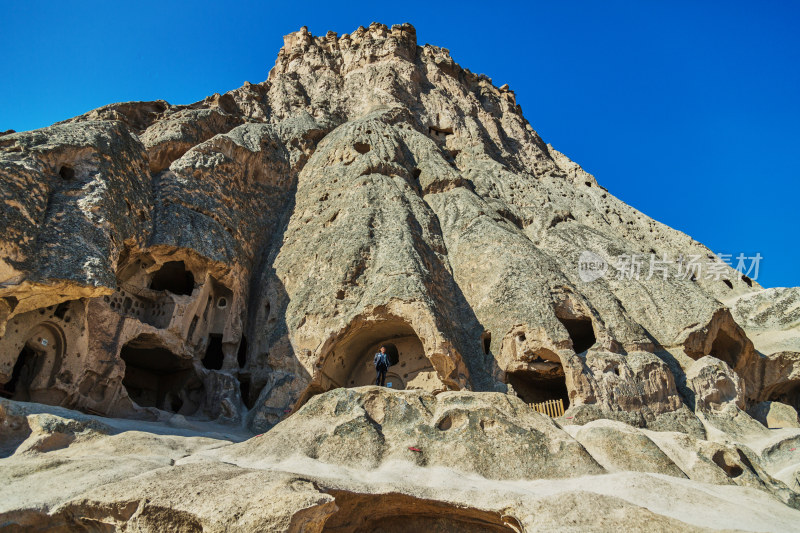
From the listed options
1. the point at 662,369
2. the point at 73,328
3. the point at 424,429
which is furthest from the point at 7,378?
the point at 662,369

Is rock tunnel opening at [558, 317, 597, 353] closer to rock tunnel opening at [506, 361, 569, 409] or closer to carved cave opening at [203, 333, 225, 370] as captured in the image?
rock tunnel opening at [506, 361, 569, 409]

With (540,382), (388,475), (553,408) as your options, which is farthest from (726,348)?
(388,475)

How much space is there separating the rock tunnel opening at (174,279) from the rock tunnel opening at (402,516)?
12.9 m

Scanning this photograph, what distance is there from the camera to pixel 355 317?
15.2m

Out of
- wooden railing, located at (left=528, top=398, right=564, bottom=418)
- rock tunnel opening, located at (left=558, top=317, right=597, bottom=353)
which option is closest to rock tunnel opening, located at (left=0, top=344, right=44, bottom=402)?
wooden railing, located at (left=528, top=398, right=564, bottom=418)

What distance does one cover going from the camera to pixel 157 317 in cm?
1590

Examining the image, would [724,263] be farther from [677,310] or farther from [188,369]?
[188,369]

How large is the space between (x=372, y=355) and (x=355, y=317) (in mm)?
2933

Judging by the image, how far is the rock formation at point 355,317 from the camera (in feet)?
25.6

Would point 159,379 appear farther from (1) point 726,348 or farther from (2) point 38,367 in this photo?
(1) point 726,348

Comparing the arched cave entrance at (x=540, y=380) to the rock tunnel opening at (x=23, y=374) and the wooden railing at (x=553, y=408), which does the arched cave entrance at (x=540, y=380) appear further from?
the rock tunnel opening at (x=23, y=374)

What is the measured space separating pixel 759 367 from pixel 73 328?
71.1 feet

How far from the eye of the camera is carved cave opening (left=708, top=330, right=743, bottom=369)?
58.3 feet

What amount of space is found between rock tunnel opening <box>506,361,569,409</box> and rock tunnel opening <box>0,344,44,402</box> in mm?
12490
